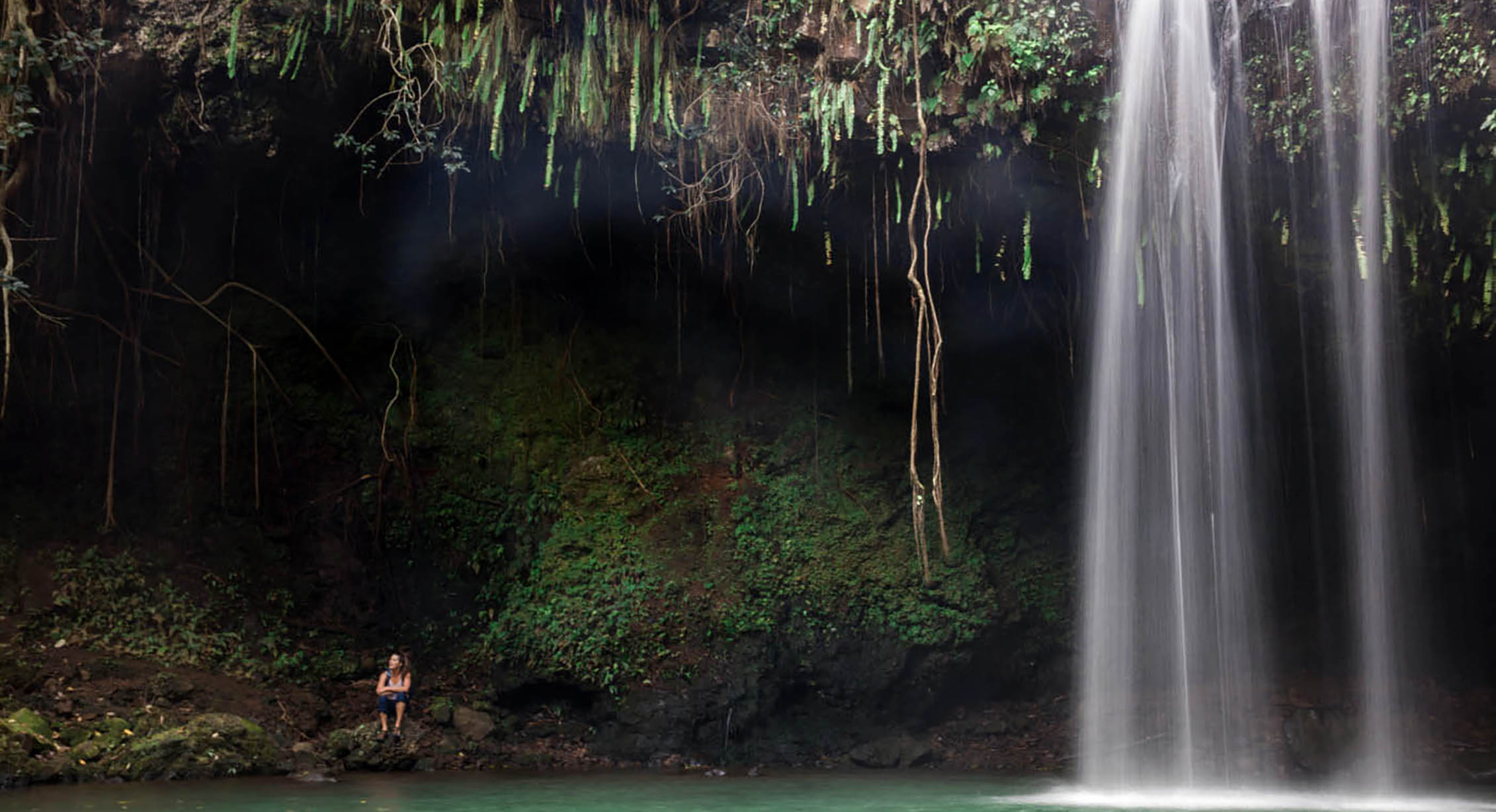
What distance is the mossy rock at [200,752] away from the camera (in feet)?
28.8

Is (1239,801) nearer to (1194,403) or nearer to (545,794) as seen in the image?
(1194,403)

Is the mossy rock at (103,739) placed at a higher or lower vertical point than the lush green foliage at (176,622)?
lower

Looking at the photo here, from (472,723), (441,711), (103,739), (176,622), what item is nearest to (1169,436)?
(472,723)

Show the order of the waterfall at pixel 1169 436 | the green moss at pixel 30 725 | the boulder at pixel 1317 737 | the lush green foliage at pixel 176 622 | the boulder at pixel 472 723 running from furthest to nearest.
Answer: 1. the boulder at pixel 1317 737
2. the boulder at pixel 472 723
3. the lush green foliage at pixel 176 622
4. the waterfall at pixel 1169 436
5. the green moss at pixel 30 725

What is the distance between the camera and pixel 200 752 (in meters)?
9.07

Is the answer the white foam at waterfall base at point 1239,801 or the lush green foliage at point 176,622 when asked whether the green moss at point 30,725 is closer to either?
the lush green foliage at point 176,622

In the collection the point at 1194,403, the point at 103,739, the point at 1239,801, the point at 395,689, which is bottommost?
the point at 1239,801

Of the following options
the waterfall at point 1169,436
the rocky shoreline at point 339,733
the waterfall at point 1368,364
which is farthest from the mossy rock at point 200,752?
the waterfall at point 1368,364

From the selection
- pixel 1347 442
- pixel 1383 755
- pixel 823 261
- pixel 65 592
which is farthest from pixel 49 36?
pixel 1383 755

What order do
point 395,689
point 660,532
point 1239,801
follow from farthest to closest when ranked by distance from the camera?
point 660,532, point 395,689, point 1239,801

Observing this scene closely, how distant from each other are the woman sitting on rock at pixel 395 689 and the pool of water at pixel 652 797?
91 cm

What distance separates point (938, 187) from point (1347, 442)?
487 cm

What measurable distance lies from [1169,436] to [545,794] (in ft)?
19.6

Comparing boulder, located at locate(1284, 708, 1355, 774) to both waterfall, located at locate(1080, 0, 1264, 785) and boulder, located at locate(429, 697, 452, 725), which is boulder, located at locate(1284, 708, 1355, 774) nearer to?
waterfall, located at locate(1080, 0, 1264, 785)
